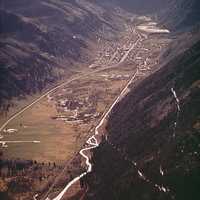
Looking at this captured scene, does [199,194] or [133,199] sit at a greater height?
[199,194]

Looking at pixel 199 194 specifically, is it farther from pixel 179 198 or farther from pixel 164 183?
pixel 164 183

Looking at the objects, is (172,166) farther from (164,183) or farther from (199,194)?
(199,194)

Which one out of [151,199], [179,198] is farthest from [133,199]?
[179,198]

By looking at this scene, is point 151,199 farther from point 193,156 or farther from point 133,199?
point 193,156

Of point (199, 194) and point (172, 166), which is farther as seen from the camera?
point (172, 166)

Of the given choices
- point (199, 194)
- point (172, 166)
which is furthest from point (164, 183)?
point (199, 194)

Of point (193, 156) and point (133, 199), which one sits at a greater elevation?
point (193, 156)

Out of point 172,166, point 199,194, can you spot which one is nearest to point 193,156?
point 172,166

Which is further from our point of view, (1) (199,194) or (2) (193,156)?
(2) (193,156)
